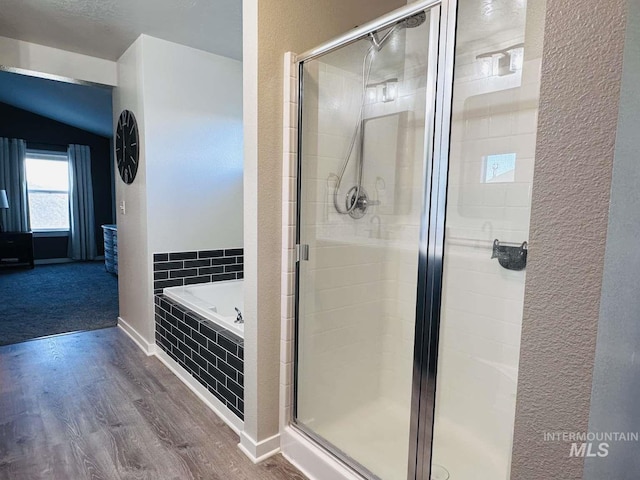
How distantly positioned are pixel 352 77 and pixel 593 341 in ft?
5.36

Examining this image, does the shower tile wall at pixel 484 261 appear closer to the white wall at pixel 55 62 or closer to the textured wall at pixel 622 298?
the textured wall at pixel 622 298

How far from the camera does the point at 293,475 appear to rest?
165 centimetres

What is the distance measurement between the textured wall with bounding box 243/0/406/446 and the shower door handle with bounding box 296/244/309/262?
93mm

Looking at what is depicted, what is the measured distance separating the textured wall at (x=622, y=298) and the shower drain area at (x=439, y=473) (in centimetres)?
89

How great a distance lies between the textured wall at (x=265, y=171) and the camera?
1.60 m

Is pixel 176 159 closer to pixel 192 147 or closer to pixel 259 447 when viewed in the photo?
pixel 192 147

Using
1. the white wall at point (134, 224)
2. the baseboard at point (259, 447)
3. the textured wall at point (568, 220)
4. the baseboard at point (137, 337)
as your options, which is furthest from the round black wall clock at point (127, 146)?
the textured wall at point (568, 220)

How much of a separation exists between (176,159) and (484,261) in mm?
2343

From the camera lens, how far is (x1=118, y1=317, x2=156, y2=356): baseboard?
2.89 meters

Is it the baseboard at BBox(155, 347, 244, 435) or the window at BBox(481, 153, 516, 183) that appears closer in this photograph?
the window at BBox(481, 153, 516, 183)

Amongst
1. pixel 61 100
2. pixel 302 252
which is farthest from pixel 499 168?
pixel 61 100

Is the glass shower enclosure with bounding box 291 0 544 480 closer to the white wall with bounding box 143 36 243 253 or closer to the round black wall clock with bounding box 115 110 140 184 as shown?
the white wall with bounding box 143 36 243 253

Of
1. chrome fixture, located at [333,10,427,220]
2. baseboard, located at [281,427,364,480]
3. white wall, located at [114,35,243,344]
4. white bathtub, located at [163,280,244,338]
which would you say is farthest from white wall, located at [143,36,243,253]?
baseboard, located at [281,427,364,480]

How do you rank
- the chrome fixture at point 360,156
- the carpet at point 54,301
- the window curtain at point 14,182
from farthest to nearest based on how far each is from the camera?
the window curtain at point 14,182
the carpet at point 54,301
the chrome fixture at point 360,156
